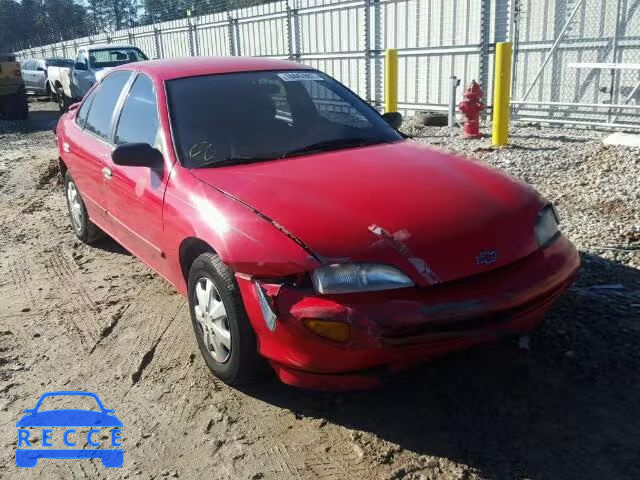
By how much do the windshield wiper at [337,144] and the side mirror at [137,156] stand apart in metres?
0.75

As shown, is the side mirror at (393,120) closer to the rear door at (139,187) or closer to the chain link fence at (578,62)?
the rear door at (139,187)

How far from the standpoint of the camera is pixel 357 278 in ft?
8.43

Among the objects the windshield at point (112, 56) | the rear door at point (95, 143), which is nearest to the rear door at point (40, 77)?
the windshield at point (112, 56)

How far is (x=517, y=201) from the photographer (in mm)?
3055

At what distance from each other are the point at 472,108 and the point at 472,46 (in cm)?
231

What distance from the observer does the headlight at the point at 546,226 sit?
118 inches

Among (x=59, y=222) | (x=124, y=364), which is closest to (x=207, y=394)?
(x=124, y=364)

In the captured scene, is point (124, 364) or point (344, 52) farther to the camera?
A: point (344, 52)

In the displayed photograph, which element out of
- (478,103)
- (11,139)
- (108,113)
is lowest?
(11,139)

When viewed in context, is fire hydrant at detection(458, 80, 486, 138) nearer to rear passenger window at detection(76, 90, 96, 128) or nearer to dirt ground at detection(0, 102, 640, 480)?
dirt ground at detection(0, 102, 640, 480)

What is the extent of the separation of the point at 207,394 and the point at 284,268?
942mm

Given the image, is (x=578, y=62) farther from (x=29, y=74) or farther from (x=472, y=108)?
(x=29, y=74)

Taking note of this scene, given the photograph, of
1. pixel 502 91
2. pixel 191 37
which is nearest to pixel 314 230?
pixel 502 91

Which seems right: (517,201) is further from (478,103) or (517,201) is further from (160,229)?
(478,103)
